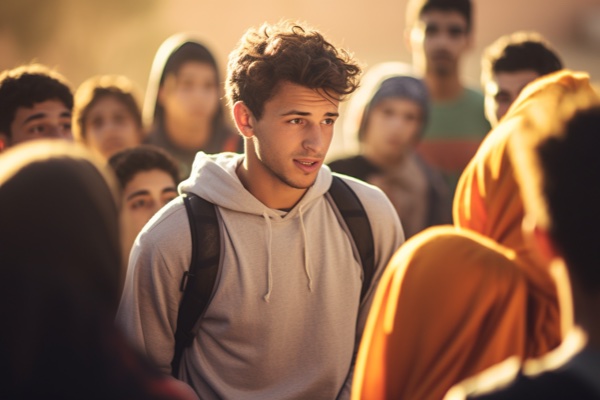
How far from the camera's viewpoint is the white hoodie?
395 centimetres

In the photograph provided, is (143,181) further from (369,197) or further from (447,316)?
(447,316)

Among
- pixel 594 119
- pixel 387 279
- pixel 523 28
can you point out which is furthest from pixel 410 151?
pixel 523 28

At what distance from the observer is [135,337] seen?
393 centimetres

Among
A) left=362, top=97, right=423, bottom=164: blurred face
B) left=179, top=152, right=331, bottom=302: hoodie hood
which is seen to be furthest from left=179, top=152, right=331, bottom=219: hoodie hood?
left=362, top=97, right=423, bottom=164: blurred face

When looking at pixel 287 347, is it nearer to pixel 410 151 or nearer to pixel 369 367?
pixel 369 367

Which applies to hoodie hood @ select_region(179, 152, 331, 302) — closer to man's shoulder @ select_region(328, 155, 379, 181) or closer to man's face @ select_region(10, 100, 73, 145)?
man's face @ select_region(10, 100, 73, 145)

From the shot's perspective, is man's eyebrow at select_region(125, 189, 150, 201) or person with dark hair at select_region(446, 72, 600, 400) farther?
man's eyebrow at select_region(125, 189, 150, 201)

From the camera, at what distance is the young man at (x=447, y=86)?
7.17 metres

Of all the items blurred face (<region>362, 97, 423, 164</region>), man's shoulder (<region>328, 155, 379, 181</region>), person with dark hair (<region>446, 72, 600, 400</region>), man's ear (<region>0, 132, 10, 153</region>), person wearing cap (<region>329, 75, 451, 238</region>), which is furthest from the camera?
blurred face (<region>362, 97, 423, 164</region>)

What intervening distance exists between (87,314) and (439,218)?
4.56 meters

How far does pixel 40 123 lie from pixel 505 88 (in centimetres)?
266

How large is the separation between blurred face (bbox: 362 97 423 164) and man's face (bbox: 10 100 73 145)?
228 cm

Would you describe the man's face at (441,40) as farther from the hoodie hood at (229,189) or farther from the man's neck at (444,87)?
the hoodie hood at (229,189)

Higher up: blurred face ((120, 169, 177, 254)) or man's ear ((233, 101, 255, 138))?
man's ear ((233, 101, 255, 138))
